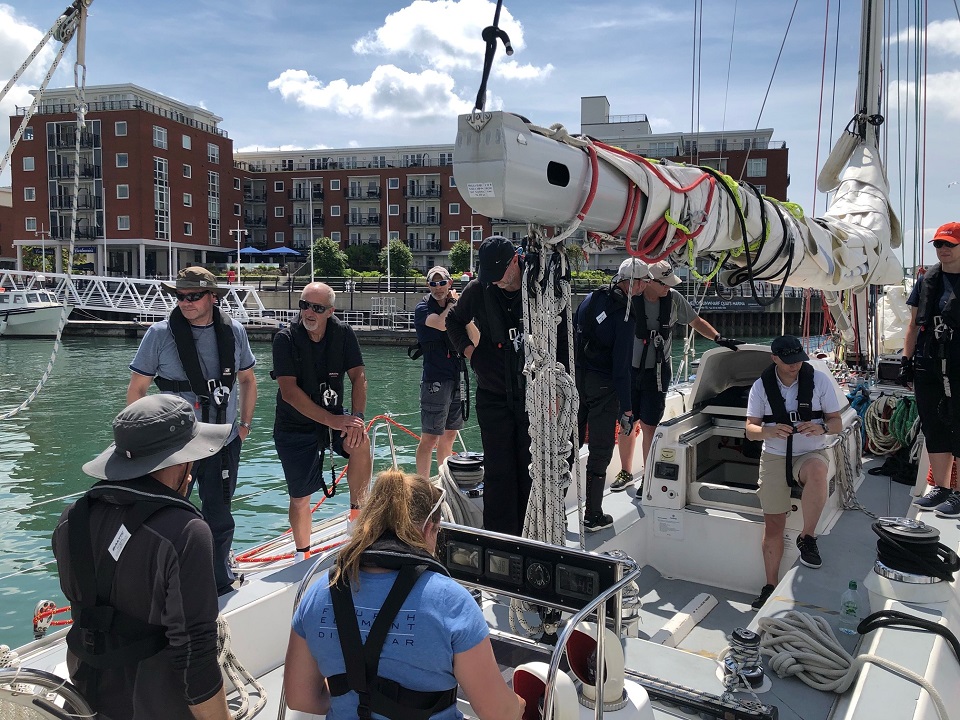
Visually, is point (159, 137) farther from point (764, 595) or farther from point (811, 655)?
point (811, 655)

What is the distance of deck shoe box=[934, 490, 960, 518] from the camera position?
13.6 feet

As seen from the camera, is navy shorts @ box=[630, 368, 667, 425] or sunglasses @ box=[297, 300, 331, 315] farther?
navy shorts @ box=[630, 368, 667, 425]

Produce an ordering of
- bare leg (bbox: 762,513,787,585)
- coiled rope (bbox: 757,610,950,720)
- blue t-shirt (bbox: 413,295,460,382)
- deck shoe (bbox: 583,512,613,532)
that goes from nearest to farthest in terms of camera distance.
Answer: coiled rope (bbox: 757,610,950,720) < bare leg (bbox: 762,513,787,585) < deck shoe (bbox: 583,512,613,532) < blue t-shirt (bbox: 413,295,460,382)

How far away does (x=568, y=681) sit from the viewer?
6.08 ft

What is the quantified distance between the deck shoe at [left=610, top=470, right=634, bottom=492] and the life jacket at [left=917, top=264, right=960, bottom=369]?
2109 millimetres

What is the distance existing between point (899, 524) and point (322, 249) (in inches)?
1830

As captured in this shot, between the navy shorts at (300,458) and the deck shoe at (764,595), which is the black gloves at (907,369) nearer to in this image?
the deck shoe at (764,595)

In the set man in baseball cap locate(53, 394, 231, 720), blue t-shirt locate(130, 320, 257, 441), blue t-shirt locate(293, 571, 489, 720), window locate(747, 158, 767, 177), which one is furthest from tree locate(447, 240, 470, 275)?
blue t-shirt locate(293, 571, 489, 720)

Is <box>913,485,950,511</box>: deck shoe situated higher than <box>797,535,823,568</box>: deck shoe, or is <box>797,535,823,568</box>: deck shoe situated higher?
<box>913,485,950,511</box>: deck shoe

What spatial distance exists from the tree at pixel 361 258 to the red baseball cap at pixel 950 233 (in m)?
51.6

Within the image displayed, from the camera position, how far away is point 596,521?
14.8 ft

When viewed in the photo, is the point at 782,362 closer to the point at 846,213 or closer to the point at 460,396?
the point at 846,213

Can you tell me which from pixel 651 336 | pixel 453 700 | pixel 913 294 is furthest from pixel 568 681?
pixel 913 294

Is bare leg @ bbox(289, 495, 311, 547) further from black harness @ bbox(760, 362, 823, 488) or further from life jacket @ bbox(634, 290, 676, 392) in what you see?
black harness @ bbox(760, 362, 823, 488)
